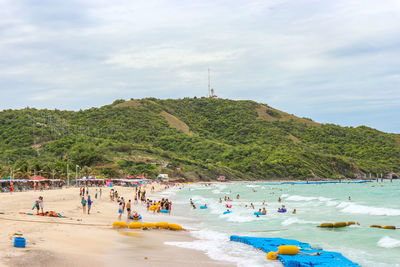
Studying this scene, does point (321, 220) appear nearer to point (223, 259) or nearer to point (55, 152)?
point (223, 259)

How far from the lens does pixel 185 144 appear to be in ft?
528

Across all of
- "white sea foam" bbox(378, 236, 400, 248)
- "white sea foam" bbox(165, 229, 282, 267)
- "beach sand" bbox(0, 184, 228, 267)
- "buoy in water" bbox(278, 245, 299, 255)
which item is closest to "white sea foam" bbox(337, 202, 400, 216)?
"white sea foam" bbox(378, 236, 400, 248)

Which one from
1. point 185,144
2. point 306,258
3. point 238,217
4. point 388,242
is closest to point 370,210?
point 238,217

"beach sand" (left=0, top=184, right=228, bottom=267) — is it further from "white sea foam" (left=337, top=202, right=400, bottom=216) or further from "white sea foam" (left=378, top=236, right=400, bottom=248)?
"white sea foam" (left=337, top=202, right=400, bottom=216)

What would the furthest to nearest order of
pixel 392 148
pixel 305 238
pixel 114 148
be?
pixel 392 148
pixel 114 148
pixel 305 238

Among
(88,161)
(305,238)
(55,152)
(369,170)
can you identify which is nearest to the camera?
(305,238)

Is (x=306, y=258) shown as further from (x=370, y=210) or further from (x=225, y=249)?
(x=370, y=210)

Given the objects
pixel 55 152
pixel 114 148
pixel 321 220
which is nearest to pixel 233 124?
pixel 114 148

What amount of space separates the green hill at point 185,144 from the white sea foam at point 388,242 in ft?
202

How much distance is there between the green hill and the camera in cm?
11469

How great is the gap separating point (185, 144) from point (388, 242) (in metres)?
142

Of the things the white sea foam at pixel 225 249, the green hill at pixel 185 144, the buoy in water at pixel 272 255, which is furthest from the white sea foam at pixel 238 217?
the green hill at pixel 185 144

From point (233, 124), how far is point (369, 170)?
6299 cm

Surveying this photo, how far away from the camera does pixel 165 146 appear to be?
511ft
